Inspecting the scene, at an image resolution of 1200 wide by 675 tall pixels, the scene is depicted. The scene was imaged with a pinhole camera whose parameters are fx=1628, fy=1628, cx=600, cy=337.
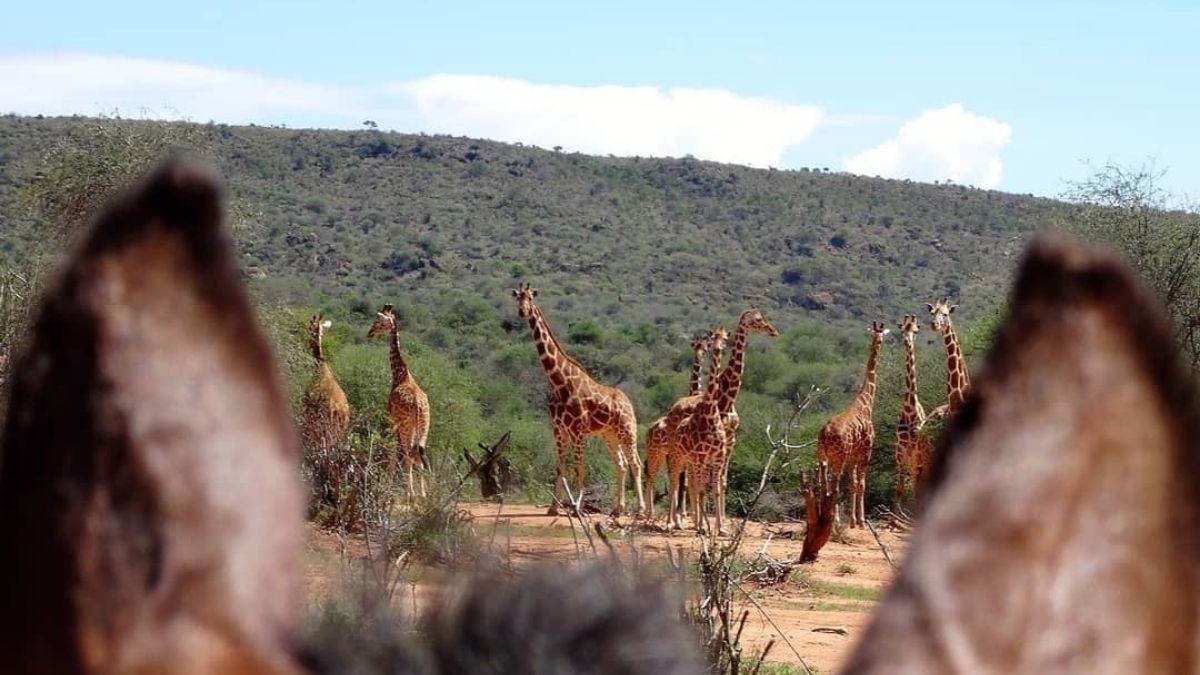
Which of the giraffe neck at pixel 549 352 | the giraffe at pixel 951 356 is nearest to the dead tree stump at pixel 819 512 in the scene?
the giraffe at pixel 951 356

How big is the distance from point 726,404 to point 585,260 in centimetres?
3696

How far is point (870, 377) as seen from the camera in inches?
796

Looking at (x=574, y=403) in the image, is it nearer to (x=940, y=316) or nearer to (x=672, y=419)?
(x=672, y=419)

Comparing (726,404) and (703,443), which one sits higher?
(726,404)

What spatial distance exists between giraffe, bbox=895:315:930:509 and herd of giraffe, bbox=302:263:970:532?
0.02 m

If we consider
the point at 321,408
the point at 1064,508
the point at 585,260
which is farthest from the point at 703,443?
the point at 585,260

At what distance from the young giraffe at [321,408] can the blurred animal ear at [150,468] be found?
14.2 metres

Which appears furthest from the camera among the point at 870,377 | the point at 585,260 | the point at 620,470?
the point at 585,260

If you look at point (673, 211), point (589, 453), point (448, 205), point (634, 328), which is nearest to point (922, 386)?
point (589, 453)

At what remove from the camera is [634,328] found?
44969 millimetres

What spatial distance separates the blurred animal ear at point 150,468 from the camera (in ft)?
3.33

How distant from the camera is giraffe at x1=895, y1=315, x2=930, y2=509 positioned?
19.4 m

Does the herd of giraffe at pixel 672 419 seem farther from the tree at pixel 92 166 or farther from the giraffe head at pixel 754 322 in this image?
the tree at pixel 92 166

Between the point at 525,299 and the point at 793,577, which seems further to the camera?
the point at 525,299
